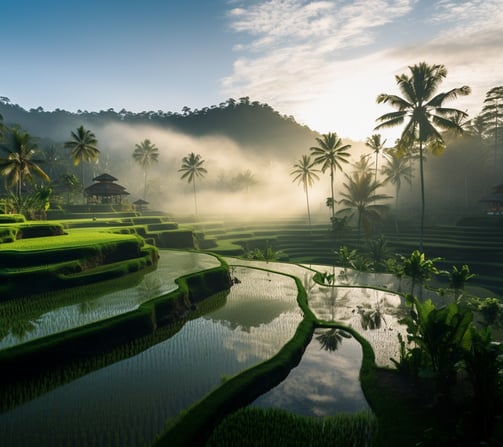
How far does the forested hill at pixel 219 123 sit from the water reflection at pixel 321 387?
456ft

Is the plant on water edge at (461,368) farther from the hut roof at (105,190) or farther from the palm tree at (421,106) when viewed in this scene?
the hut roof at (105,190)

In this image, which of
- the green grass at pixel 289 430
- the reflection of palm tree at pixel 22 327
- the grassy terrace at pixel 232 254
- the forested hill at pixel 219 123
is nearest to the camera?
the green grass at pixel 289 430

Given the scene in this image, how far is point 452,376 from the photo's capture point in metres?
8.08

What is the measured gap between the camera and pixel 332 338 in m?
12.1

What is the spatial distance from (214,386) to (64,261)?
37.1 ft

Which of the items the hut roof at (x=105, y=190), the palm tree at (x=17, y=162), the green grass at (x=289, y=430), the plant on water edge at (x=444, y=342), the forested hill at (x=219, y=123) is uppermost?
the forested hill at (x=219, y=123)

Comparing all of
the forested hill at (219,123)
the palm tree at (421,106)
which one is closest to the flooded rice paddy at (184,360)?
the palm tree at (421,106)

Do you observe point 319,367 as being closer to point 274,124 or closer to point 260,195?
point 260,195

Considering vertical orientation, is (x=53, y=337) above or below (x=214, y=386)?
above

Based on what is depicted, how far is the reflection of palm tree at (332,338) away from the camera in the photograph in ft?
37.1

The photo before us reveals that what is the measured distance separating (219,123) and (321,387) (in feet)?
497

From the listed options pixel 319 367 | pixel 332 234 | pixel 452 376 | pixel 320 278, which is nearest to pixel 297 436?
pixel 319 367

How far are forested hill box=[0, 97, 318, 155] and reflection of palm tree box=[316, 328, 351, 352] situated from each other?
136795 millimetres

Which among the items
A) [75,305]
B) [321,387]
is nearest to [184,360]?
[321,387]
